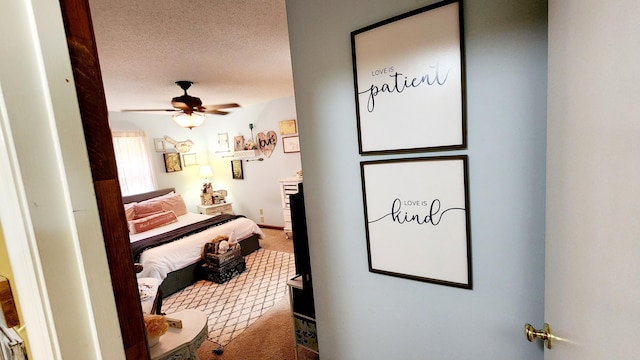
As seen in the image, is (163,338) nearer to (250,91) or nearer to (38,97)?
(38,97)

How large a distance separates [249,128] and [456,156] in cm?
482

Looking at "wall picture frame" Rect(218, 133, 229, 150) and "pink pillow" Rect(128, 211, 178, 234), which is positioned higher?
"wall picture frame" Rect(218, 133, 229, 150)

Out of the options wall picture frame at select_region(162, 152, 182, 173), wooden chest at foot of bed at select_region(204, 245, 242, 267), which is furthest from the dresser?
wall picture frame at select_region(162, 152, 182, 173)

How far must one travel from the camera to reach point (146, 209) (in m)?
4.11

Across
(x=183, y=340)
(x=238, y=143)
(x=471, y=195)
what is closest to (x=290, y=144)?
(x=238, y=143)

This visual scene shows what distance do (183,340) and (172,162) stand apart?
4.37 meters

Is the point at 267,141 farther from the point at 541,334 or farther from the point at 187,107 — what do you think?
the point at 541,334

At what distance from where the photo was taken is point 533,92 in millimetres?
851

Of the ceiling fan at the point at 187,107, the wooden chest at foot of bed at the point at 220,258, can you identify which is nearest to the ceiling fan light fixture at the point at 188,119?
the ceiling fan at the point at 187,107

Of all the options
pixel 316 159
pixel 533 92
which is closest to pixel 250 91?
pixel 316 159

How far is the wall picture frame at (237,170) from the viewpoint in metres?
5.58

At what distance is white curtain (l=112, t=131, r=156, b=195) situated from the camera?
4449 millimetres

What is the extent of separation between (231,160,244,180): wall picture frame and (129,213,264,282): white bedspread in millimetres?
1509

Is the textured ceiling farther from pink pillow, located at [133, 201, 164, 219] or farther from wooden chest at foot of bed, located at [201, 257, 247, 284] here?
wooden chest at foot of bed, located at [201, 257, 247, 284]
